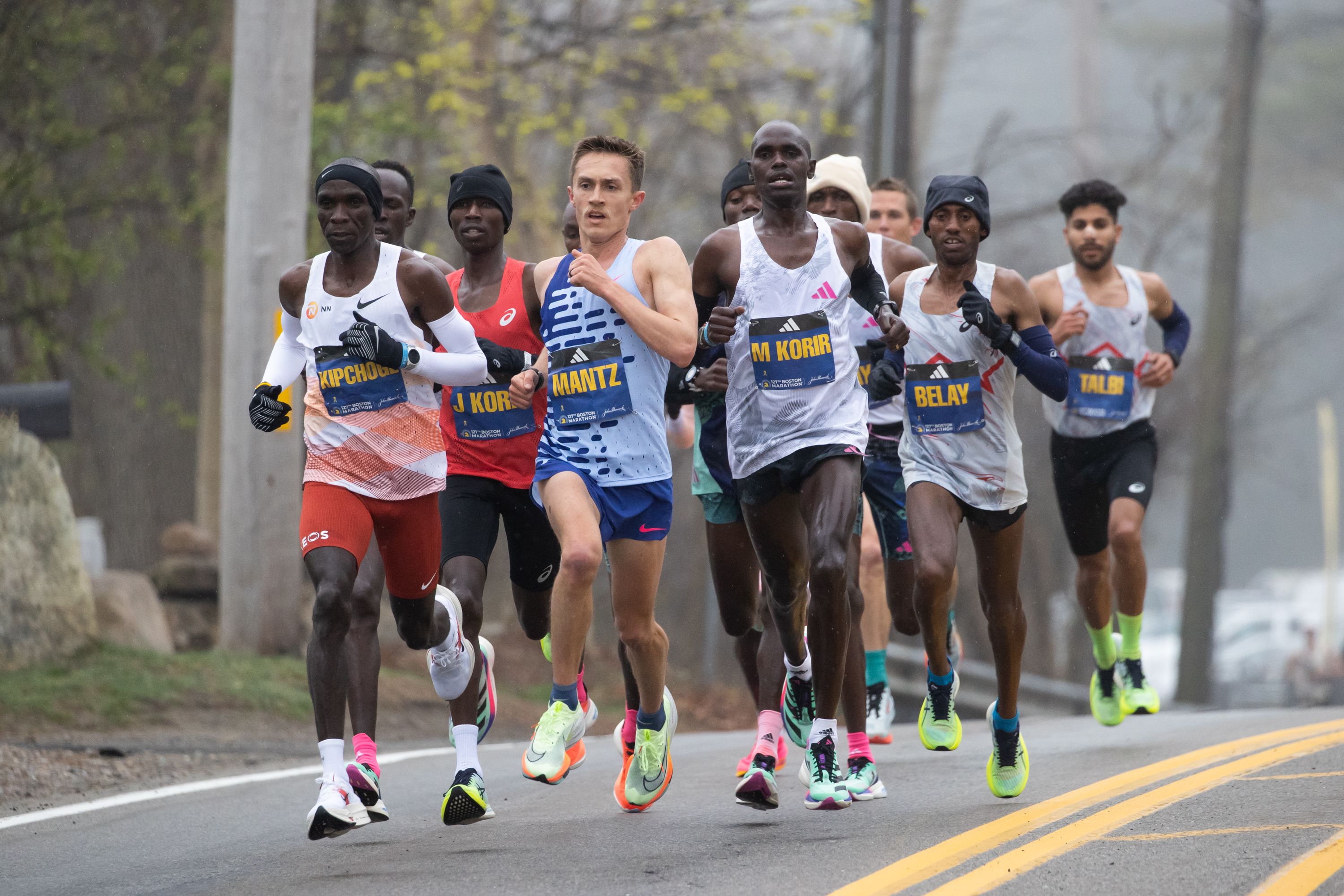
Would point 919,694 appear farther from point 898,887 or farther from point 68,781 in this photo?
point 898,887

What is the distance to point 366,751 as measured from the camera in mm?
6434

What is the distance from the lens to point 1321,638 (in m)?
39.6

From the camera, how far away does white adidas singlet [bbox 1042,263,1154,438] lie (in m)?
9.45

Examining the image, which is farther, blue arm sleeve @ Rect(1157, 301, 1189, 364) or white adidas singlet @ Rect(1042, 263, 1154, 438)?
blue arm sleeve @ Rect(1157, 301, 1189, 364)

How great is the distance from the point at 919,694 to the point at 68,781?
Result: 30.0ft

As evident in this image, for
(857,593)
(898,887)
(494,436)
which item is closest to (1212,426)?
(857,593)

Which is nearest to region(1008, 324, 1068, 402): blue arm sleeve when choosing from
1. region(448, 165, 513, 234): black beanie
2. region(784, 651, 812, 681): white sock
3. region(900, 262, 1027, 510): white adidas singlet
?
region(900, 262, 1027, 510): white adidas singlet

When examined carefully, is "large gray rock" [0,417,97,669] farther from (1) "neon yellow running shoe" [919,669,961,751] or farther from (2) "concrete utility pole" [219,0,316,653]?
(1) "neon yellow running shoe" [919,669,961,751]

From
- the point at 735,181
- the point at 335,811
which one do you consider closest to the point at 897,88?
the point at 735,181

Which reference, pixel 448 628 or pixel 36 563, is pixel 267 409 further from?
pixel 36 563

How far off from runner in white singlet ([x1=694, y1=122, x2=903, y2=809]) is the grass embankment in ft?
17.7

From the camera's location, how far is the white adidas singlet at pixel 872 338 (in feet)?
26.1

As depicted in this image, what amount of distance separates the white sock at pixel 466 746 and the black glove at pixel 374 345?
61.0 inches

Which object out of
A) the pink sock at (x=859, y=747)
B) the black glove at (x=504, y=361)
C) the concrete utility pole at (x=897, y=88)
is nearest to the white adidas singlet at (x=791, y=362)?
the black glove at (x=504, y=361)
